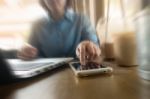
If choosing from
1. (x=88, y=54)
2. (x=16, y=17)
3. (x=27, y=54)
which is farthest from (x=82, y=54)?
(x=16, y=17)

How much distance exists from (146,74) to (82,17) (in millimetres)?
814

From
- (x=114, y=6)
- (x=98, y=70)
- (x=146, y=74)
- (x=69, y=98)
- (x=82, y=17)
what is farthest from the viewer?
(x=82, y=17)

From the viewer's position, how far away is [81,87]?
0.56 m

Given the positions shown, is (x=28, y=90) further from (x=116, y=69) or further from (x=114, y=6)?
(x=114, y=6)

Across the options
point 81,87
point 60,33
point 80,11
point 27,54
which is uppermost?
point 80,11

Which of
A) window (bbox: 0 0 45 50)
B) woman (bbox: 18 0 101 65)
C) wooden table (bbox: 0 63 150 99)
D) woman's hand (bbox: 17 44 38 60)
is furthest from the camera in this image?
window (bbox: 0 0 45 50)

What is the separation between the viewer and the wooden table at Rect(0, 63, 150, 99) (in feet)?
1.61

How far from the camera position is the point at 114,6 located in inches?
47.3

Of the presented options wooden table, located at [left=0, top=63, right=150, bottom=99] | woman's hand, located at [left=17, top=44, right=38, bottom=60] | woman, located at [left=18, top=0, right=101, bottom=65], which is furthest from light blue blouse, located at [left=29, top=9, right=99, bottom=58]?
wooden table, located at [left=0, top=63, right=150, bottom=99]

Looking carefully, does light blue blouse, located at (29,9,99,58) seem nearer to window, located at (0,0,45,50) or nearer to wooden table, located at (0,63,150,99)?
window, located at (0,0,45,50)

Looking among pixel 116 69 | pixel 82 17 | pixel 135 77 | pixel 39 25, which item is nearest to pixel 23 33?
pixel 39 25

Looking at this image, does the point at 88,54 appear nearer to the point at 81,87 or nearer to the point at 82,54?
the point at 82,54

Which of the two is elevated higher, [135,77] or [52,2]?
[52,2]

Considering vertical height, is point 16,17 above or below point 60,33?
above
